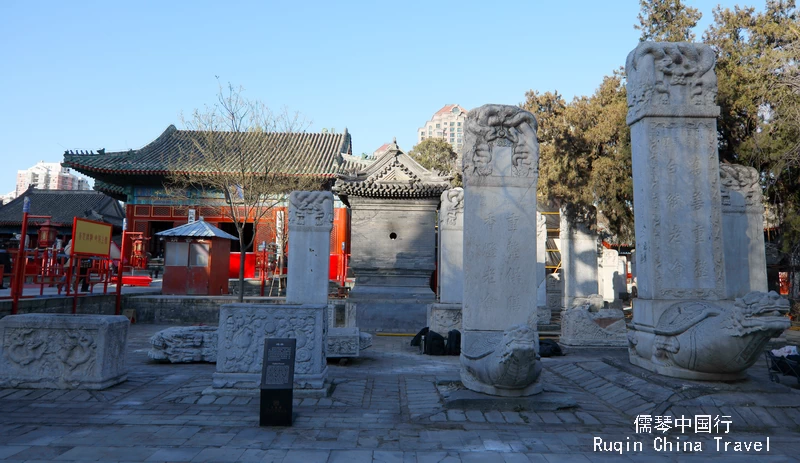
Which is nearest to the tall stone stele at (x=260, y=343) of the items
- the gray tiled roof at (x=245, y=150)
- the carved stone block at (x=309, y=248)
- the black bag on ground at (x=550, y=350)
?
the black bag on ground at (x=550, y=350)

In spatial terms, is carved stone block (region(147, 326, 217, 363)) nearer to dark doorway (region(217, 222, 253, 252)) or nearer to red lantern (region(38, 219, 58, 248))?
red lantern (region(38, 219, 58, 248))

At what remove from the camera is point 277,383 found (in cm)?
471

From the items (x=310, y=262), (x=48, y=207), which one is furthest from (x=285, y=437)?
(x=48, y=207)

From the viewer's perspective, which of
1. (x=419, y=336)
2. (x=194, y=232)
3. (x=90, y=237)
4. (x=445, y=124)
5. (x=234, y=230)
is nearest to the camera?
(x=419, y=336)

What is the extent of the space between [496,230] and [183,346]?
227 inches

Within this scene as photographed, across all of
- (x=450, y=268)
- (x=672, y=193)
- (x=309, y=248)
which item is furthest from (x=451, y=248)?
(x=672, y=193)

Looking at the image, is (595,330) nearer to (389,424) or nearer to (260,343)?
(389,424)

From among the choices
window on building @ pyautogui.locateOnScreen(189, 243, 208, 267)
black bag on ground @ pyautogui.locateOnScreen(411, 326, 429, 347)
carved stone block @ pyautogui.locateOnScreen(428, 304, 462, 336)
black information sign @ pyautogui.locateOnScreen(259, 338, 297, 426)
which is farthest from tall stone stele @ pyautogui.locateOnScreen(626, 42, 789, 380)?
window on building @ pyautogui.locateOnScreen(189, 243, 208, 267)

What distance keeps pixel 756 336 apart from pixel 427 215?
11.5m

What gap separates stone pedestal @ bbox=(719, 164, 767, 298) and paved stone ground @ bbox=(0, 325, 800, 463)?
1.84m

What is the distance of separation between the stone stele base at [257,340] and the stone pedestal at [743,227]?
22.0ft

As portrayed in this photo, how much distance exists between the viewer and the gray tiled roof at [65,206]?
30.0m

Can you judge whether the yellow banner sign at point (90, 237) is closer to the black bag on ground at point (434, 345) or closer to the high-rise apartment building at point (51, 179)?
the black bag on ground at point (434, 345)

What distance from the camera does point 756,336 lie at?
4.74 meters
